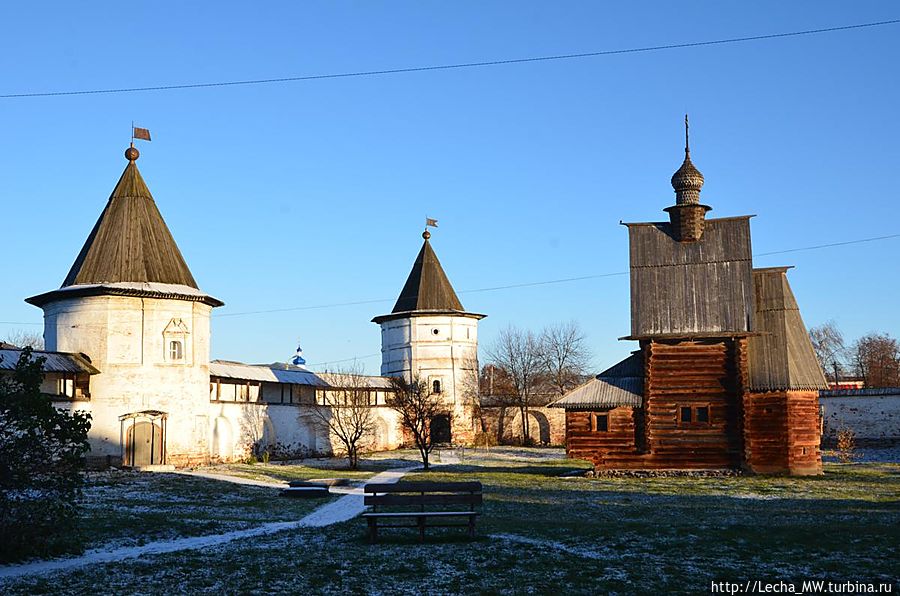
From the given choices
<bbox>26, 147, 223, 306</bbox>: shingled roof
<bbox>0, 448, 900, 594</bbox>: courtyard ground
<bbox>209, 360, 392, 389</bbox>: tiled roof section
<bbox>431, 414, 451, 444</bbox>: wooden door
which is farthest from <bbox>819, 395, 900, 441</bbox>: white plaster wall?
<bbox>26, 147, 223, 306</bbox>: shingled roof

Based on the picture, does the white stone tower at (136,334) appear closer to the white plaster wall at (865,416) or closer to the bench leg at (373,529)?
the bench leg at (373,529)

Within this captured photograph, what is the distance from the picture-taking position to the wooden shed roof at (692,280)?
98.8ft

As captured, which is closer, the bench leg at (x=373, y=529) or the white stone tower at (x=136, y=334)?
the bench leg at (x=373, y=529)

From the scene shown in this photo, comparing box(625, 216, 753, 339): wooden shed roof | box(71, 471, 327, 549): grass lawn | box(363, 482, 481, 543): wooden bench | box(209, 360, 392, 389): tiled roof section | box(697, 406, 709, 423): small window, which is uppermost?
box(625, 216, 753, 339): wooden shed roof

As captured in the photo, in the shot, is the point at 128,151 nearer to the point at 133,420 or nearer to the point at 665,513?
the point at 133,420

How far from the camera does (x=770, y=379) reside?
29375mm

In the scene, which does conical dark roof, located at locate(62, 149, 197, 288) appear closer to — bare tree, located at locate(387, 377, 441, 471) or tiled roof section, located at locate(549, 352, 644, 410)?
bare tree, located at locate(387, 377, 441, 471)

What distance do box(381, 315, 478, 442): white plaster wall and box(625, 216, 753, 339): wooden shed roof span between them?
2109cm

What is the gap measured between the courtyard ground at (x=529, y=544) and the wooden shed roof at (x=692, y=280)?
7.01m

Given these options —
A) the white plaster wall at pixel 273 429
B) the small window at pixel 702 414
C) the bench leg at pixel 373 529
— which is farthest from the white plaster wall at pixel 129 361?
the bench leg at pixel 373 529

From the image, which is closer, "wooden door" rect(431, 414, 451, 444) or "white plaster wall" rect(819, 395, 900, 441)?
"white plaster wall" rect(819, 395, 900, 441)

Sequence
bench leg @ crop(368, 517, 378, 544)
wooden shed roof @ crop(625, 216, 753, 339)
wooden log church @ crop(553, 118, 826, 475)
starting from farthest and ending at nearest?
wooden shed roof @ crop(625, 216, 753, 339)
wooden log church @ crop(553, 118, 826, 475)
bench leg @ crop(368, 517, 378, 544)

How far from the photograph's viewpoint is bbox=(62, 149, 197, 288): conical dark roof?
1319 inches

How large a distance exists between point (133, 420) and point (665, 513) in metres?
20.7
